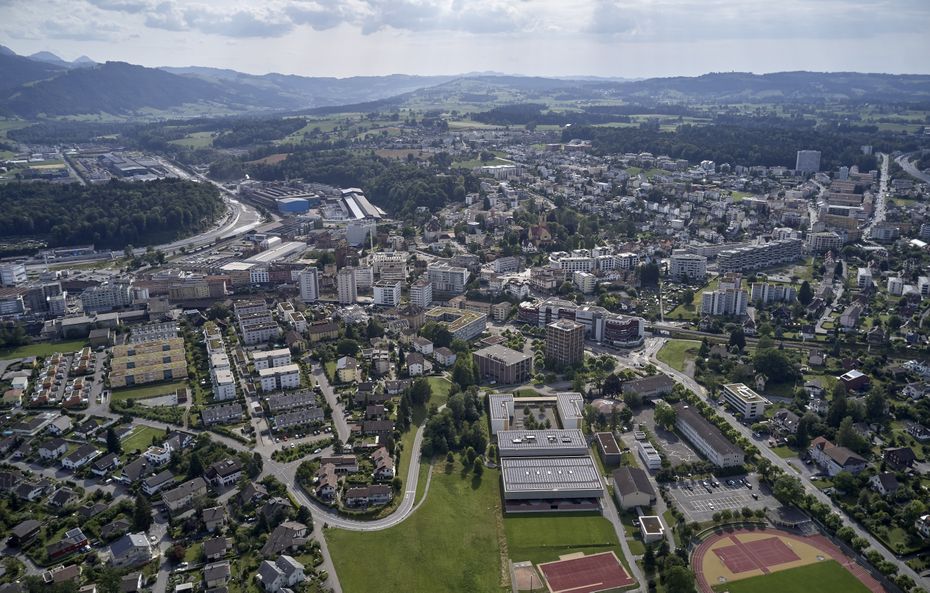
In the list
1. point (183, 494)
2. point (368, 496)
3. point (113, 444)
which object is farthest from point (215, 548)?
point (113, 444)

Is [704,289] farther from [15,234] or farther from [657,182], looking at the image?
[15,234]

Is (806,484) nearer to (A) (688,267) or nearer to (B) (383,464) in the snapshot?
(B) (383,464)

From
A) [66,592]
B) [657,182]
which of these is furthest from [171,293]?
[657,182]

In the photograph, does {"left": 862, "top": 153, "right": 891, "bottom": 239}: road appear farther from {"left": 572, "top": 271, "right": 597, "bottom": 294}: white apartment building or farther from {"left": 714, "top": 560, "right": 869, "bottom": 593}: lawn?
{"left": 714, "top": 560, "right": 869, "bottom": 593}: lawn

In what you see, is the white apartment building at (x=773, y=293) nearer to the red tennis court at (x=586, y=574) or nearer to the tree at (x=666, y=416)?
the tree at (x=666, y=416)

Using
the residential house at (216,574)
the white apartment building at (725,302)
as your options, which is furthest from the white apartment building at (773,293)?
the residential house at (216,574)

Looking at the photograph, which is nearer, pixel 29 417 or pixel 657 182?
pixel 29 417
